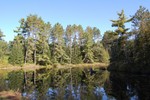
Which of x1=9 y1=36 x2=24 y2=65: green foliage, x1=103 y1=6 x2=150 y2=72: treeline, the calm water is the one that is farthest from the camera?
x1=9 y1=36 x2=24 y2=65: green foliage

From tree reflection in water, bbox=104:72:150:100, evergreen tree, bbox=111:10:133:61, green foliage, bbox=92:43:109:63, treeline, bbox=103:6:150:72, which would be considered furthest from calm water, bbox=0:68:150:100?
green foliage, bbox=92:43:109:63

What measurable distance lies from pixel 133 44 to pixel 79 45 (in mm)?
61477

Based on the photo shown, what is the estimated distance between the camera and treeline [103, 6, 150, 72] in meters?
40.7

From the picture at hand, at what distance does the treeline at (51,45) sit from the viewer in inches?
3319

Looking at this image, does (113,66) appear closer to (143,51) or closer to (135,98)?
(143,51)

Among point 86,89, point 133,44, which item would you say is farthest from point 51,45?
point 86,89

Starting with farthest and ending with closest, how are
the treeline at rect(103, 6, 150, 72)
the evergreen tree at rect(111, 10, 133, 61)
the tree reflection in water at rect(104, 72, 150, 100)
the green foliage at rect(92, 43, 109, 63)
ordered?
the green foliage at rect(92, 43, 109, 63)
the evergreen tree at rect(111, 10, 133, 61)
the treeline at rect(103, 6, 150, 72)
the tree reflection in water at rect(104, 72, 150, 100)

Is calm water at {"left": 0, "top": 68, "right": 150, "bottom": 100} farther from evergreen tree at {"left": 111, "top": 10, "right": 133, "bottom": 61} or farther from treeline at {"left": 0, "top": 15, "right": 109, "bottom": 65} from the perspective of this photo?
treeline at {"left": 0, "top": 15, "right": 109, "bottom": 65}

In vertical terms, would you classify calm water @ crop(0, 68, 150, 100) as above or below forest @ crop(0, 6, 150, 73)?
below

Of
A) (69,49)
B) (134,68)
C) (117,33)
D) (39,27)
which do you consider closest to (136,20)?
(117,33)

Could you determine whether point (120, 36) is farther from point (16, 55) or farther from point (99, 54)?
point (99, 54)

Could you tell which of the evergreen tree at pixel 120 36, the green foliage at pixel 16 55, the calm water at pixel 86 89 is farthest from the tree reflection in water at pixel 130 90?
the green foliage at pixel 16 55

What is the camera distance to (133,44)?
46812 mm

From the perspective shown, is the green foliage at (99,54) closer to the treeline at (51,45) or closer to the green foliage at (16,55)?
the treeline at (51,45)
